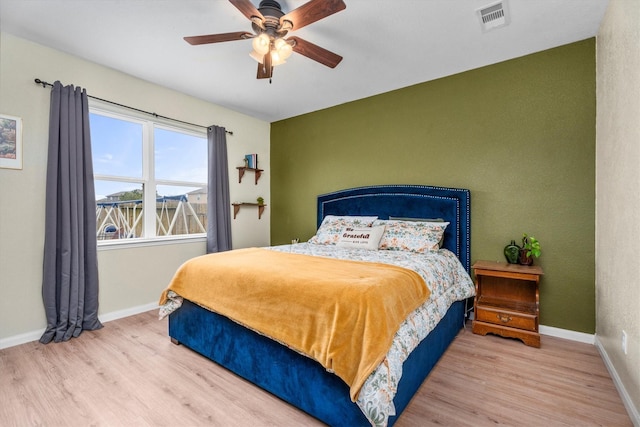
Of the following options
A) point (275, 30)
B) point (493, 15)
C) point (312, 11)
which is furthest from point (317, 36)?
point (493, 15)

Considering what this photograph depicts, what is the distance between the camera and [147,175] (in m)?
3.46

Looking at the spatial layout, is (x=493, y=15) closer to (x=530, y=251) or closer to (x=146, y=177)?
(x=530, y=251)

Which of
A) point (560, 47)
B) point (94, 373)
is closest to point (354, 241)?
point (94, 373)

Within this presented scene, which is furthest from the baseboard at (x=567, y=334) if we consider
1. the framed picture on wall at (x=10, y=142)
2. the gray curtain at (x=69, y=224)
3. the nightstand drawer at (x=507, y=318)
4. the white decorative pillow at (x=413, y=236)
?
the framed picture on wall at (x=10, y=142)

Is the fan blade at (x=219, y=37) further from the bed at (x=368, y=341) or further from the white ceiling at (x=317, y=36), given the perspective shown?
the bed at (x=368, y=341)

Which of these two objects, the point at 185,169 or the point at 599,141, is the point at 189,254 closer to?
the point at 185,169

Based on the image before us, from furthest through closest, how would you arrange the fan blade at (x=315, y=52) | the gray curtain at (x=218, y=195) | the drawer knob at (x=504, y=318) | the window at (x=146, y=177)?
the gray curtain at (x=218, y=195) < the window at (x=146, y=177) < the drawer knob at (x=504, y=318) < the fan blade at (x=315, y=52)

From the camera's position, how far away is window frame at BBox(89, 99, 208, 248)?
3.12m

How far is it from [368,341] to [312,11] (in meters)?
1.85

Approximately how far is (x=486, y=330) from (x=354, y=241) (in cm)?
142

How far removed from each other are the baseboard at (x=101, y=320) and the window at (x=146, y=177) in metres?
0.78

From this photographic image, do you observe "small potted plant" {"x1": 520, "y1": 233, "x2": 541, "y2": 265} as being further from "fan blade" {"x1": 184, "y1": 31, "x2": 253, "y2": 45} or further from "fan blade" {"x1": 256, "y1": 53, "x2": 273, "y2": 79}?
"fan blade" {"x1": 184, "y1": 31, "x2": 253, "y2": 45}

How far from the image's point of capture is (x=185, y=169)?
3.93 metres

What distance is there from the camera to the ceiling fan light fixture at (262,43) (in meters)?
2.01
